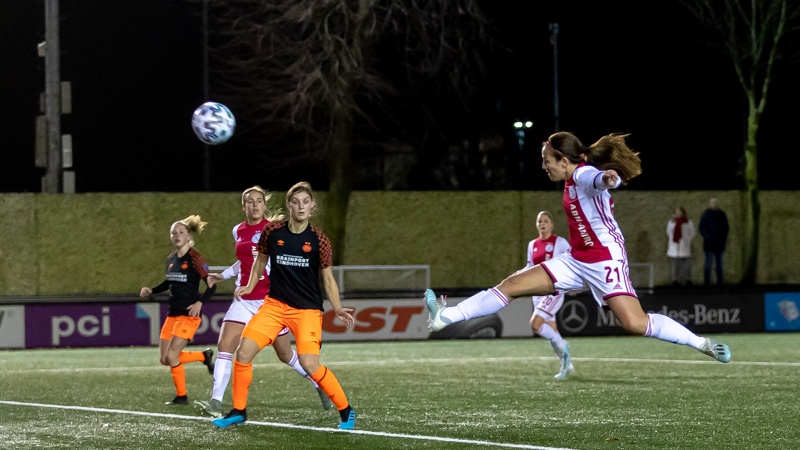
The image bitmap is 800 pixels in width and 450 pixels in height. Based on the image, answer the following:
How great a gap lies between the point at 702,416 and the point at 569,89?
2275cm

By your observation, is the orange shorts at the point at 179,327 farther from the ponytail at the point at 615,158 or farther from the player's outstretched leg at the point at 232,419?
the ponytail at the point at 615,158

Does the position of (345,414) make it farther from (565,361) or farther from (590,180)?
(565,361)

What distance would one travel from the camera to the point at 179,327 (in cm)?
973

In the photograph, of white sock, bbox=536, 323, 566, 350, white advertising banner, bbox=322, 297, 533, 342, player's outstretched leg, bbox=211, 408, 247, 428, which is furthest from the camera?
white advertising banner, bbox=322, 297, 533, 342

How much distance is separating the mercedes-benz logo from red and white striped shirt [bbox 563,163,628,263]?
1122 centimetres

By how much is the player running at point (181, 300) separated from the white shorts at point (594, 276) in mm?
3623

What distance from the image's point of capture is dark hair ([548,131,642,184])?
725cm


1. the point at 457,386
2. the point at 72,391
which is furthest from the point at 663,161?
the point at 72,391

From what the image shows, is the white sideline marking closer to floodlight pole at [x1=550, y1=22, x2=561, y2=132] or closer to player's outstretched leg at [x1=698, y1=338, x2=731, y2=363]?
player's outstretched leg at [x1=698, y1=338, x2=731, y2=363]

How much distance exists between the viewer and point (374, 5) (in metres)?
21.3

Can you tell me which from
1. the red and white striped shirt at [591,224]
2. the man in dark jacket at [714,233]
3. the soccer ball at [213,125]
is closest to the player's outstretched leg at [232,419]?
the red and white striped shirt at [591,224]

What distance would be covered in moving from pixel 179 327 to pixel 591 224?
438cm

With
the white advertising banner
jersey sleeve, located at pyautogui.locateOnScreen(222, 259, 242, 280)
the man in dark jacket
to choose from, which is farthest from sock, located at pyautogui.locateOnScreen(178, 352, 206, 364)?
the man in dark jacket

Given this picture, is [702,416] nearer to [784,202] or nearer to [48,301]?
[48,301]
